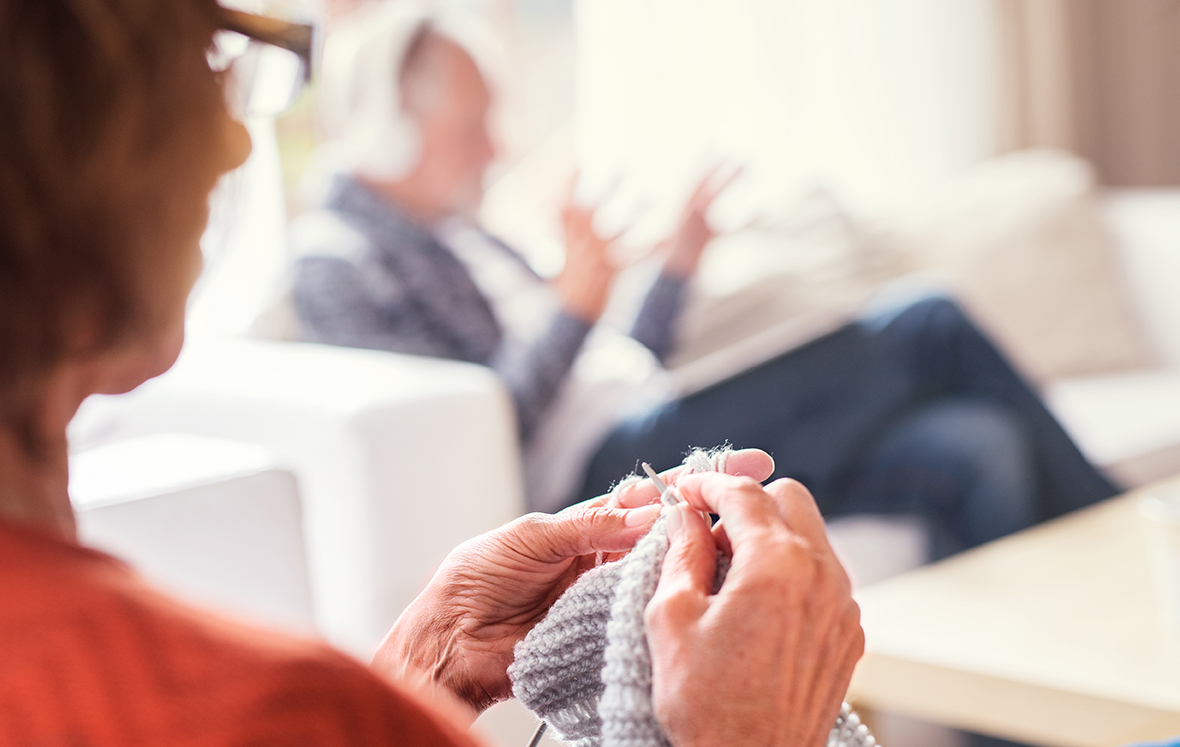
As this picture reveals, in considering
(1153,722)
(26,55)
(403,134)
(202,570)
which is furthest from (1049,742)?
(403,134)

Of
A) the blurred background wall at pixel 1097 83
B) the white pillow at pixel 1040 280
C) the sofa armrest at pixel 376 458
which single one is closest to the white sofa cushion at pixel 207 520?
the sofa armrest at pixel 376 458

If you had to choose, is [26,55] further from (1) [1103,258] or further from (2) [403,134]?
(1) [1103,258]

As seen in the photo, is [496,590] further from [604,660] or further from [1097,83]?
[1097,83]

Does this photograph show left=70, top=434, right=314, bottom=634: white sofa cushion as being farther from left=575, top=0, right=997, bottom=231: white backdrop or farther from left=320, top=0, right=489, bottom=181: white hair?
left=575, top=0, right=997, bottom=231: white backdrop

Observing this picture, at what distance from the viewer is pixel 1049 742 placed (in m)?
0.94

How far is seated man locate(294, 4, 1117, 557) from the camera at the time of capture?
1643 mm

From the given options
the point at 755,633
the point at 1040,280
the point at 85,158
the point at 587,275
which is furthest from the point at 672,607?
the point at 1040,280

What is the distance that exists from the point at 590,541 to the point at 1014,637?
0.61m

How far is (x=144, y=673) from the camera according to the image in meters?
0.29

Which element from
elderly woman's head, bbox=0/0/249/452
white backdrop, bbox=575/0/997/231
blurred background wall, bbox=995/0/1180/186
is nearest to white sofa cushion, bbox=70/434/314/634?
elderly woman's head, bbox=0/0/249/452

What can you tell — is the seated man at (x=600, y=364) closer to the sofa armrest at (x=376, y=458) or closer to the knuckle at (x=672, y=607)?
the sofa armrest at (x=376, y=458)

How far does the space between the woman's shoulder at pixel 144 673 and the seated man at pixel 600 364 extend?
1.25m

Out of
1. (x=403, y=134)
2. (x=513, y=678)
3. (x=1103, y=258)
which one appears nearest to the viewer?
(x=513, y=678)

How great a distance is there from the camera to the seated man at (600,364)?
5.39ft
